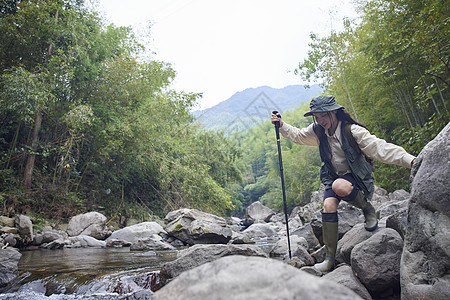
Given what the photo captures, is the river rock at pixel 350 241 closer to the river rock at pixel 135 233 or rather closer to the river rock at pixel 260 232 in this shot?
the river rock at pixel 135 233

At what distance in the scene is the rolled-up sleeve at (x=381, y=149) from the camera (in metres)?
2.47

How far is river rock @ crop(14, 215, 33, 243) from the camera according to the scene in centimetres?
649

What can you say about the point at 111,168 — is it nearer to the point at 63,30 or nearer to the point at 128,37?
the point at 63,30

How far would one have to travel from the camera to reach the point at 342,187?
2744 mm

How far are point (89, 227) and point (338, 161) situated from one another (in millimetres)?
7515

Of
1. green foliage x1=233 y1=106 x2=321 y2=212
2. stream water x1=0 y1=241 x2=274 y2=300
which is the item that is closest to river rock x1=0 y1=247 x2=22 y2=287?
stream water x1=0 y1=241 x2=274 y2=300

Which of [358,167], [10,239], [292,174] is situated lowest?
[292,174]

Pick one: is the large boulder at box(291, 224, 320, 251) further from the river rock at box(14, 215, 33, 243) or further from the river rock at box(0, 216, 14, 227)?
the river rock at box(0, 216, 14, 227)

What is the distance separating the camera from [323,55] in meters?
12.1

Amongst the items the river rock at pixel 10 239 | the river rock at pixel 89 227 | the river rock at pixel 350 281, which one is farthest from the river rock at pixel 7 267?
the river rock at pixel 89 227

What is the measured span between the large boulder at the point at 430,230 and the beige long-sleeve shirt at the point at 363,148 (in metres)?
0.31

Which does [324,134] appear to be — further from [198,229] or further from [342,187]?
[198,229]

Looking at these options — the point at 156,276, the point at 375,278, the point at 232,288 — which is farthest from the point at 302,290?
the point at 156,276

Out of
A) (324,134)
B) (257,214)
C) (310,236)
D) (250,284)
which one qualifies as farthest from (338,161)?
(257,214)
